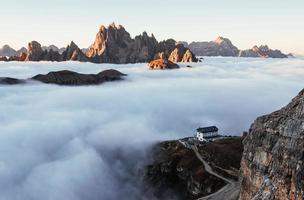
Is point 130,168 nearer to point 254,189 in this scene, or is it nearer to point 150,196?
point 150,196

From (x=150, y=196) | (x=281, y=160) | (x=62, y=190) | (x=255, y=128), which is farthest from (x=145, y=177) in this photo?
(x=281, y=160)

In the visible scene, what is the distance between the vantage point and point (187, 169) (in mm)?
159750

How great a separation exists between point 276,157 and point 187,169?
90.7m

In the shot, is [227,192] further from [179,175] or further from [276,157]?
[276,157]

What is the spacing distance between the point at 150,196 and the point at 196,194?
1065 inches

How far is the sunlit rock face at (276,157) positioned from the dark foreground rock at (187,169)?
53834 mm

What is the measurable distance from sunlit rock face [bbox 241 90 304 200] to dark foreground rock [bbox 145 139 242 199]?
2119 inches

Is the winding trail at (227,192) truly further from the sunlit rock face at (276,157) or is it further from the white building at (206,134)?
the white building at (206,134)

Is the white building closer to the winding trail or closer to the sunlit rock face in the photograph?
the winding trail

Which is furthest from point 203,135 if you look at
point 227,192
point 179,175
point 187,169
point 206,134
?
point 227,192

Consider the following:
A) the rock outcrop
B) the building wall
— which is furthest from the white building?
the rock outcrop

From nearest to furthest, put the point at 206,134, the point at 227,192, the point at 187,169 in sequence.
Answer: the point at 227,192 → the point at 187,169 → the point at 206,134

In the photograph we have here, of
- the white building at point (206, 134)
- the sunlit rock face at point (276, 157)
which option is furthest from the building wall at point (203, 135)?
the sunlit rock face at point (276, 157)

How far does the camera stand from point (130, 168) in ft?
638
